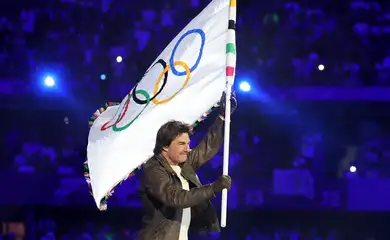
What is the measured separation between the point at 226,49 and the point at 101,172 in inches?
46.0

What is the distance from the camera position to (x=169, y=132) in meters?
4.32

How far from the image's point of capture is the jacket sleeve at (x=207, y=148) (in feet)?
16.0

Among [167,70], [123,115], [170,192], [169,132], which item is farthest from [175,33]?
[170,192]

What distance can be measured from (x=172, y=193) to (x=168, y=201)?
2.1 inches

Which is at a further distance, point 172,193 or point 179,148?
point 179,148

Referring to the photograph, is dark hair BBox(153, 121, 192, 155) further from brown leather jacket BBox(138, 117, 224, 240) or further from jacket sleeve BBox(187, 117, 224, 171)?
jacket sleeve BBox(187, 117, 224, 171)

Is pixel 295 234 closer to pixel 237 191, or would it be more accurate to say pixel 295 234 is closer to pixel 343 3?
pixel 237 191

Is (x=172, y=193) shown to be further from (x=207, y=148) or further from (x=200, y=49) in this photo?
(x=200, y=49)

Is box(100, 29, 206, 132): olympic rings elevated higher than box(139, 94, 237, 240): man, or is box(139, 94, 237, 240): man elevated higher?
box(100, 29, 206, 132): olympic rings

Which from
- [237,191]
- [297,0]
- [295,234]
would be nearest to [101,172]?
[237,191]

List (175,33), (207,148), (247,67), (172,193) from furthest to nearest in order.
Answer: (175,33) < (247,67) < (207,148) < (172,193)

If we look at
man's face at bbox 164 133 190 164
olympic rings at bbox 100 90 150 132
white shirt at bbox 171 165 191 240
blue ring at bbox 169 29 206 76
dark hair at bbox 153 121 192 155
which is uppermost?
blue ring at bbox 169 29 206 76

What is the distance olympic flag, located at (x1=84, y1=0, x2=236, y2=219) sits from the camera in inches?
186

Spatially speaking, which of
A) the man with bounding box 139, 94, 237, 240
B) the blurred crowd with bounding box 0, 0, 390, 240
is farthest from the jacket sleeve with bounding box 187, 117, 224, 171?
the blurred crowd with bounding box 0, 0, 390, 240
